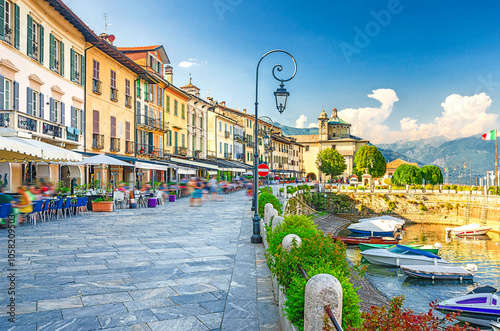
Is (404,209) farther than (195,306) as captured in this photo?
Yes

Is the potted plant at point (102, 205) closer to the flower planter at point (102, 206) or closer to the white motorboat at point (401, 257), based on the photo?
the flower planter at point (102, 206)

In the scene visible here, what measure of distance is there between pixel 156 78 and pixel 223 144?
68.4ft

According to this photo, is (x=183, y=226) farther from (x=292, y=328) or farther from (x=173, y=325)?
(x=292, y=328)

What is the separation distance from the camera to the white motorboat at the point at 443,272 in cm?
1805

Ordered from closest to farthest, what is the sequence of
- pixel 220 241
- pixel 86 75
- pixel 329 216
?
pixel 220 241
pixel 86 75
pixel 329 216

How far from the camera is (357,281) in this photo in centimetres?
1583

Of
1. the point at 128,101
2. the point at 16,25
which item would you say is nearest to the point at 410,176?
the point at 128,101

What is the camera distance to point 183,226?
45.3ft

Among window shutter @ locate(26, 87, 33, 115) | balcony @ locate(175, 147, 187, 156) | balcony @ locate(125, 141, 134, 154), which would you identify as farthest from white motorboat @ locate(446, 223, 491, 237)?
window shutter @ locate(26, 87, 33, 115)

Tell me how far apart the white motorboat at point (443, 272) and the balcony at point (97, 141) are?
61.5 ft

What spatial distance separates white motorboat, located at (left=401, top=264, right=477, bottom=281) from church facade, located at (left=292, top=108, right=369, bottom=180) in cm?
8118

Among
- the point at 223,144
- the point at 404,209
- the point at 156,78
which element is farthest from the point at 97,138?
the point at 404,209

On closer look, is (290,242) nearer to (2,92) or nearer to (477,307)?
(477,307)

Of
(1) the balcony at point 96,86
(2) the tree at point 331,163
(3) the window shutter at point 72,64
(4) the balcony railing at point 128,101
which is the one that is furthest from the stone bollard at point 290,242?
(2) the tree at point 331,163
